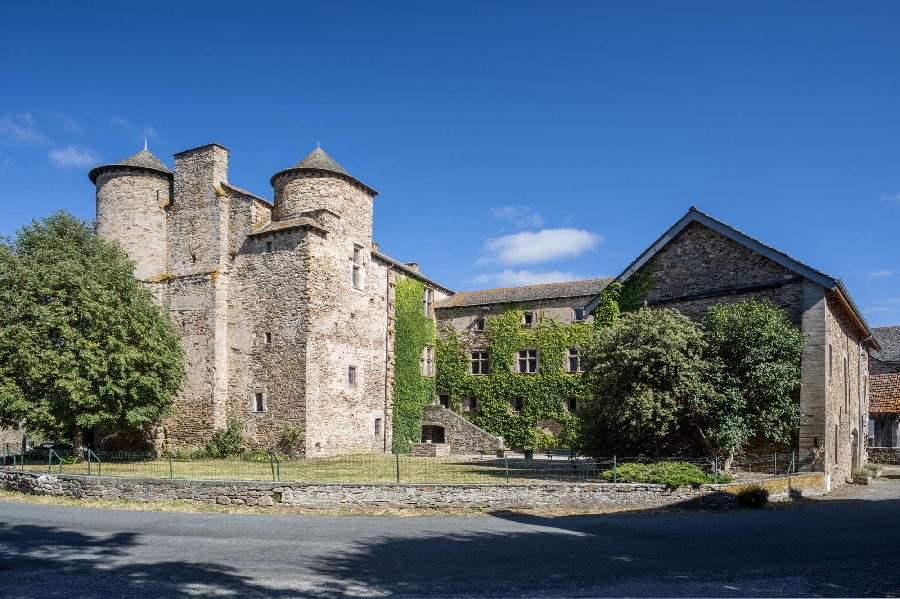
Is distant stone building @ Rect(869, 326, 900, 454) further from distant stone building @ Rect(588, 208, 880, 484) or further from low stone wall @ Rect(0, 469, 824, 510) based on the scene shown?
low stone wall @ Rect(0, 469, 824, 510)

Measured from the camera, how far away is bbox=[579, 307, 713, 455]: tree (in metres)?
17.8

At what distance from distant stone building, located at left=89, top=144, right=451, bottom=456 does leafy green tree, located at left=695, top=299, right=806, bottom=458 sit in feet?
55.5

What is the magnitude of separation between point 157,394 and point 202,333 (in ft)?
15.0

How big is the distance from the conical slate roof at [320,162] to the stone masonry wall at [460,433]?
1444cm

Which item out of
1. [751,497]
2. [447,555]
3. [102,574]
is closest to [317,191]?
[751,497]

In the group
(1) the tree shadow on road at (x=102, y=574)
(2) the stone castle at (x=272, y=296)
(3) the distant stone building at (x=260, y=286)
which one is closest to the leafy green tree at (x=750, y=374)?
(2) the stone castle at (x=272, y=296)

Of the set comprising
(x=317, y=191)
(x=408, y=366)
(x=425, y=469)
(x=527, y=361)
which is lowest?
(x=425, y=469)

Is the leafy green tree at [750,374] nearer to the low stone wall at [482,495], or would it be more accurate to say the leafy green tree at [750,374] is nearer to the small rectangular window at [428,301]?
the low stone wall at [482,495]

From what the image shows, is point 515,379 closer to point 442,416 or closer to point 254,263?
point 442,416

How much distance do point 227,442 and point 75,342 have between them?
787cm

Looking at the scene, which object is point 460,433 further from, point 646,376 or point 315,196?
point 646,376

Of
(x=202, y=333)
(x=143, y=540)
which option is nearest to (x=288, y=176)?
(x=202, y=333)

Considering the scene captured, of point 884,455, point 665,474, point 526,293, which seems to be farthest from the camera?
point 526,293

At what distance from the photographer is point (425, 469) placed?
76.1 ft
